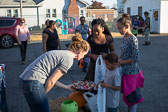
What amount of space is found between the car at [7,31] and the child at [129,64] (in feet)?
39.8

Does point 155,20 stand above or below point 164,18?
below

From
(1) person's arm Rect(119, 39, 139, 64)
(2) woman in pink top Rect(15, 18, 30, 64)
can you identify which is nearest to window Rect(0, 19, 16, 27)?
(2) woman in pink top Rect(15, 18, 30, 64)

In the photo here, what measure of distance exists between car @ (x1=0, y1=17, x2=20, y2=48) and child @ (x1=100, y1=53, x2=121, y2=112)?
12023 mm

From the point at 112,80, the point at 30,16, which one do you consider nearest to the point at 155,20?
the point at 30,16

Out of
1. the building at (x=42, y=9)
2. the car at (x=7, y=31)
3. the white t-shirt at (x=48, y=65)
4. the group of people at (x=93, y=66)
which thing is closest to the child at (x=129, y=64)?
the group of people at (x=93, y=66)

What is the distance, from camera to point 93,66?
417 cm

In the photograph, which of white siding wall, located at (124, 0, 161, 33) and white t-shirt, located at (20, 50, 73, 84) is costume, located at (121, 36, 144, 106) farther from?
white siding wall, located at (124, 0, 161, 33)

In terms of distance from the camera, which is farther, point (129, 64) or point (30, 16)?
point (30, 16)

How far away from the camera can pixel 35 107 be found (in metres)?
2.68

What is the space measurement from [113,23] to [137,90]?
22807 millimetres

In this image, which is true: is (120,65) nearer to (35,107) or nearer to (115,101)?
(115,101)

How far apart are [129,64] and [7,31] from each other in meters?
12.4

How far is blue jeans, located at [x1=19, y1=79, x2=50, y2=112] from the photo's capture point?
8.55ft

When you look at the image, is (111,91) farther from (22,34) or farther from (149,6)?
(149,6)
